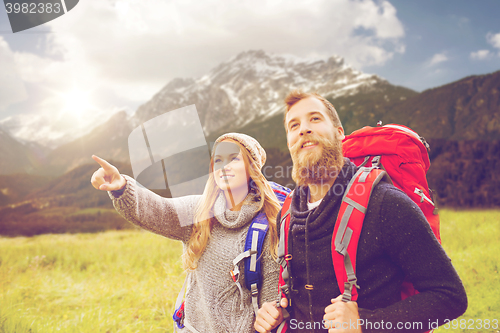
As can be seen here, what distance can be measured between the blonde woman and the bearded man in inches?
22.8

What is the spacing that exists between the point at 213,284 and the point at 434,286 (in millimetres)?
1846

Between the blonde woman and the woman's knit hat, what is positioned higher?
the woman's knit hat

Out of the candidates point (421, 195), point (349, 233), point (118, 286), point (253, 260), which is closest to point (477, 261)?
point (421, 195)

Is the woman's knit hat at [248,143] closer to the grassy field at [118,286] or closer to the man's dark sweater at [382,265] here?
the man's dark sweater at [382,265]

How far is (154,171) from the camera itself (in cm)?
255

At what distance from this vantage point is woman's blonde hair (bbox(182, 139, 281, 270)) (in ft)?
8.88

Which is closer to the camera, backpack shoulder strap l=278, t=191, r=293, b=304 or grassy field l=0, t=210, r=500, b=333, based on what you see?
backpack shoulder strap l=278, t=191, r=293, b=304

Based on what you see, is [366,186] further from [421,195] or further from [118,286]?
[118,286]

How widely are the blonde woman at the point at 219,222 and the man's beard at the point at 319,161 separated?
0.92 m

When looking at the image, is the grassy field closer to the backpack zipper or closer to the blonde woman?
the blonde woman

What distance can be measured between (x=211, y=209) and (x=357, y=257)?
5.57 ft

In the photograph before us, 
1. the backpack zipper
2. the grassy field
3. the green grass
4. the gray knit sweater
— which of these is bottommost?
the green grass

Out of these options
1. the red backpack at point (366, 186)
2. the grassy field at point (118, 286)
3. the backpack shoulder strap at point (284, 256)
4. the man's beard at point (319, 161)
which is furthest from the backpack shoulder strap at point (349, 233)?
the grassy field at point (118, 286)

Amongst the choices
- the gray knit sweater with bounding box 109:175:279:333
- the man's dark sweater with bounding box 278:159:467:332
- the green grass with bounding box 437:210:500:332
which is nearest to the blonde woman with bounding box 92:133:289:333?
the gray knit sweater with bounding box 109:175:279:333
